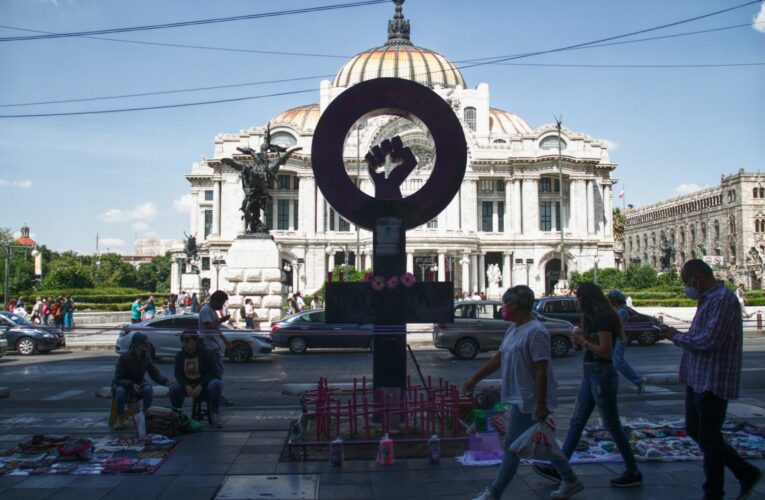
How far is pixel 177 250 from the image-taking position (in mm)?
88188

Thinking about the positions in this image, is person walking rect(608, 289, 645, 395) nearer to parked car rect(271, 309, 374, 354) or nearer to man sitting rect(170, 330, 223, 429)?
man sitting rect(170, 330, 223, 429)

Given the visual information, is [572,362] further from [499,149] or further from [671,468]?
[499,149]

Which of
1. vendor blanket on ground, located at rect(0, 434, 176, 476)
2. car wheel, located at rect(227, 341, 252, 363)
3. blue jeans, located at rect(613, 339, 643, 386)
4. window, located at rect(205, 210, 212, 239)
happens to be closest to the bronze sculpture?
car wheel, located at rect(227, 341, 252, 363)

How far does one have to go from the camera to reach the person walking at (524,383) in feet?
18.1

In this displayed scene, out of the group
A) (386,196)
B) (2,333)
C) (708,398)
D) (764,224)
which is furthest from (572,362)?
(764,224)

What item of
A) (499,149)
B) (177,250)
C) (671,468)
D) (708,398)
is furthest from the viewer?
(177,250)

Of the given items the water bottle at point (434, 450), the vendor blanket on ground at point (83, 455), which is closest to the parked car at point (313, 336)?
the vendor blanket on ground at point (83, 455)

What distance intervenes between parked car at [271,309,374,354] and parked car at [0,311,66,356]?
745 cm

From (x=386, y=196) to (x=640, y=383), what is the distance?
199 inches

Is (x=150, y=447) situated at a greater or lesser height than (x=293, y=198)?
lesser

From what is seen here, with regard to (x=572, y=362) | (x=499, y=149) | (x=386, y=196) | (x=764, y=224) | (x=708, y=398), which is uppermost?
(x=499, y=149)

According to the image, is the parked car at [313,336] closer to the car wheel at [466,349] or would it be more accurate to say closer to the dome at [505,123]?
the car wheel at [466,349]

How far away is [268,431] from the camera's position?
912 centimetres

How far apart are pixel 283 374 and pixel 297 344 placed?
18.4 feet
